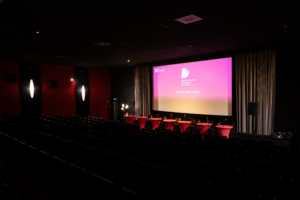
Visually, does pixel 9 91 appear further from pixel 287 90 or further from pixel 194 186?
pixel 287 90

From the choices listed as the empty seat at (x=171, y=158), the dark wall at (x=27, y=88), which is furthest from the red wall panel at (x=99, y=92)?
the empty seat at (x=171, y=158)

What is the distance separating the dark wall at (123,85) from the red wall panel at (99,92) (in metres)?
0.47

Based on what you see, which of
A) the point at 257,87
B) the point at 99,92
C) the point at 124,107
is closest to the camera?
the point at 257,87

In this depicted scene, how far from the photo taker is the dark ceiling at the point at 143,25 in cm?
416

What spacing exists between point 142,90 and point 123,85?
7.55 ft

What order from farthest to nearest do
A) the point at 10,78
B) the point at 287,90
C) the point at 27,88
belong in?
the point at 27,88, the point at 10,78, the point at 287,90

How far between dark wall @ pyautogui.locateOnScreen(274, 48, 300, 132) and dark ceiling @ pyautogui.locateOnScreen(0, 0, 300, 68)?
751 mm

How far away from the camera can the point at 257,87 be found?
8.26m

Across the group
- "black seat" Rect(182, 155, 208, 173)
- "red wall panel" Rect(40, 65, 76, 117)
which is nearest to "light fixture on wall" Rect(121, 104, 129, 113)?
"red wall panel" Rect(40, 65, 76, 117)

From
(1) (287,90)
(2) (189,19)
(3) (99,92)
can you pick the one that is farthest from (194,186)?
(3) (99,92)

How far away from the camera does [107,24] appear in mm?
5258

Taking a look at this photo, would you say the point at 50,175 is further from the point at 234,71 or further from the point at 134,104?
the point at 134,104

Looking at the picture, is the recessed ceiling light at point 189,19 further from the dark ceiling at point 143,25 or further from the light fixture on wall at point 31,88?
the light fixture on wall at point 31,88

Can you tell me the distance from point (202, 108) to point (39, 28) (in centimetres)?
774
